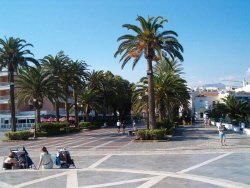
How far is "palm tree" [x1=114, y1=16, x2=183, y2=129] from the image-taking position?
34.5 meters

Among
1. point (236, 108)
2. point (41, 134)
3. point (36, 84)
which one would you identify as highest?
point (36, 84)

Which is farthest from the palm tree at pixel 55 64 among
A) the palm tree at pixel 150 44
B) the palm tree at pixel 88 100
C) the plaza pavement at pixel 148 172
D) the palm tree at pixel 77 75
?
the plaza pavement at pixel 148 172

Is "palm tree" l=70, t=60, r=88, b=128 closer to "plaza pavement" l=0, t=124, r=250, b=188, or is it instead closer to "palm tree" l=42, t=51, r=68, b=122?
"palm tree" l=42, t=51, r=68, b=122

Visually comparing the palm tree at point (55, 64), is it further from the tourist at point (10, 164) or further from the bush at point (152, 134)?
the tourist at point (10, 164)

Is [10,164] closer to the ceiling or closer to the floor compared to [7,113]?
closer to the floor

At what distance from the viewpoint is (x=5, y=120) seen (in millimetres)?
72938

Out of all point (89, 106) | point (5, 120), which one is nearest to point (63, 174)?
point (89, 106)

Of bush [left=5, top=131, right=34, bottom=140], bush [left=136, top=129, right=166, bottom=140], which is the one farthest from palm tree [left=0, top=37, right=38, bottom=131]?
bush [left=136, top=129, right=166, bottom=140]

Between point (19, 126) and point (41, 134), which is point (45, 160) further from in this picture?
point (19, 126)

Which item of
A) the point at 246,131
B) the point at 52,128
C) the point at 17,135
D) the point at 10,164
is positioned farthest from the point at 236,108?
the point at 10,164

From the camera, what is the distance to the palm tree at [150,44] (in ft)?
113

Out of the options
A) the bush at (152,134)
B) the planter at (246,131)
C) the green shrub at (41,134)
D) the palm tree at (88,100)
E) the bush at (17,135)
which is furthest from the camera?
the palm tree at (88,100)

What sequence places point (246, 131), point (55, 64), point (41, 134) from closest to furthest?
point (246, 131) → point (41, 134) → point (55, 64)

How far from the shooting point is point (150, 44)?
115 ft
